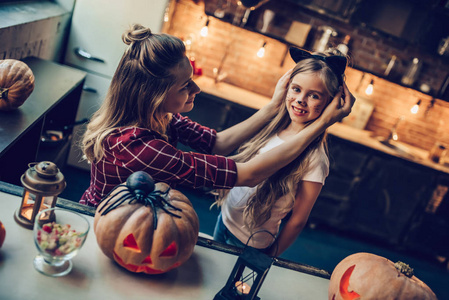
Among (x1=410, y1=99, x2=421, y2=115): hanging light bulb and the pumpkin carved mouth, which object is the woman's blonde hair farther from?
(x1=410, y1=99, x2=421, y2=115): hanging light bulb

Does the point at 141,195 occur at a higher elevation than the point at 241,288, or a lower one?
higher

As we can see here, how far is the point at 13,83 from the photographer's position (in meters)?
1.78

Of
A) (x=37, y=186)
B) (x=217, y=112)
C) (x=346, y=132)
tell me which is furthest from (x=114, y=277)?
(x=346, y=132)

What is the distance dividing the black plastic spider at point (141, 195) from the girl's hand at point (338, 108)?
0.72 meters

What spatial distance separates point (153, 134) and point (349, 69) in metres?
3.55

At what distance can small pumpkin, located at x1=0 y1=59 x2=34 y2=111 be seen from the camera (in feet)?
5.78

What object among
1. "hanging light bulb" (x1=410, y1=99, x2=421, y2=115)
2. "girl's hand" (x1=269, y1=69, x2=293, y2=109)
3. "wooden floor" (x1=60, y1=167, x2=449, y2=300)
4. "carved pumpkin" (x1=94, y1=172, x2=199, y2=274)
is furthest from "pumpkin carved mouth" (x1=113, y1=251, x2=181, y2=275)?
"hanging light bulb" (x1=410, y1=99, x2=421, y2=115)

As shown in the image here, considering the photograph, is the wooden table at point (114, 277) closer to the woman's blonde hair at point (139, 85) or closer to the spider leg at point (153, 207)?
the spider leg at point (153, 207)

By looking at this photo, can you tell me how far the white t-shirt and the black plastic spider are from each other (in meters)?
0.71

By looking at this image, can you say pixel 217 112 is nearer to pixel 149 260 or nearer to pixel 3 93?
pixel 3 93

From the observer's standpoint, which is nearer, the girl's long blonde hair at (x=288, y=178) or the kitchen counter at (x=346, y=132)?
the girl's long blonde hair at (x=288, y=178)

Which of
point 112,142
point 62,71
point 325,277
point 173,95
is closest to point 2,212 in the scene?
point 112,142

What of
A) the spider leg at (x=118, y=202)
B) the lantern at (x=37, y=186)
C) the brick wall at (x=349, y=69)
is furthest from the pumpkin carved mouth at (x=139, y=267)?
the brick wall at (x=349, y=69)

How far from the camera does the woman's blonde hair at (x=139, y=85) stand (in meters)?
1.37
